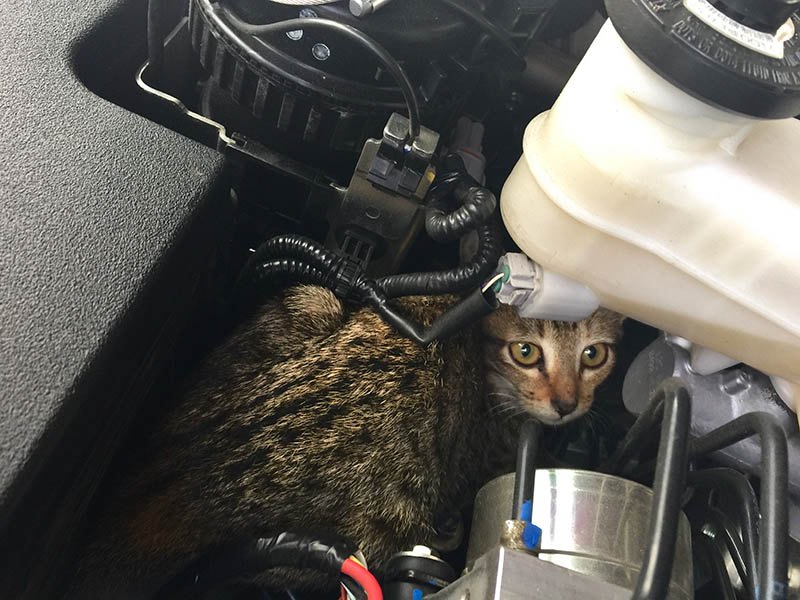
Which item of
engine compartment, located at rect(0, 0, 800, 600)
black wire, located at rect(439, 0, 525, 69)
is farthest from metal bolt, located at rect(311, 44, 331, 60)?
black wire, located at rect(439, 0, 525, 69)

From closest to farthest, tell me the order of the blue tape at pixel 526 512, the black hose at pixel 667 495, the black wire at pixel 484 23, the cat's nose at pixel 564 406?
the black hose at pixel 667 495 → the blue tape at pixel 526 512 → the black wire at pixel 484 23 → the cat's nose at pixel 564 406

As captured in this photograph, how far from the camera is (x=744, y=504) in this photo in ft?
1.99

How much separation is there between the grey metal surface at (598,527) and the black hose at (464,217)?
0.26 m

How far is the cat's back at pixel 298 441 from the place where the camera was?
745mm

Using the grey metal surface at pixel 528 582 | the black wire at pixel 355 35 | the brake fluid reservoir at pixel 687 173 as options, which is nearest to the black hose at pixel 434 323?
the brake fluid reservoir at pixel 687 173

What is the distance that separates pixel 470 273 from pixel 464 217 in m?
0.07

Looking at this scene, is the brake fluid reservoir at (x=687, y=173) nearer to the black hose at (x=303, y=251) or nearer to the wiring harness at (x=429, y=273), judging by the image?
the wiring harness at (x=429, y=273)

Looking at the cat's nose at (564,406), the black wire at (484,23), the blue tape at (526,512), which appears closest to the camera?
the blue tape at (526,512)

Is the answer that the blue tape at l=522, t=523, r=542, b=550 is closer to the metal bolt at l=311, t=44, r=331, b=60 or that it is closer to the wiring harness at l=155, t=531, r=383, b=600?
the wiring harness at l=155, t=531, r=383, b=600

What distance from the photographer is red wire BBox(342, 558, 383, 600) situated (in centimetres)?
61

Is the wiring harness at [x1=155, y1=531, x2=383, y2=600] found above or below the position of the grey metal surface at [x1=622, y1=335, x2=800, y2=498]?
below

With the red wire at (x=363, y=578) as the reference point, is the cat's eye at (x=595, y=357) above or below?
below

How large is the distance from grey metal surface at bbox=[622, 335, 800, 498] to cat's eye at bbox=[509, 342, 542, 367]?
27 cm

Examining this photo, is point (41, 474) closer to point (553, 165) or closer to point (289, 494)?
point (289, 494)
